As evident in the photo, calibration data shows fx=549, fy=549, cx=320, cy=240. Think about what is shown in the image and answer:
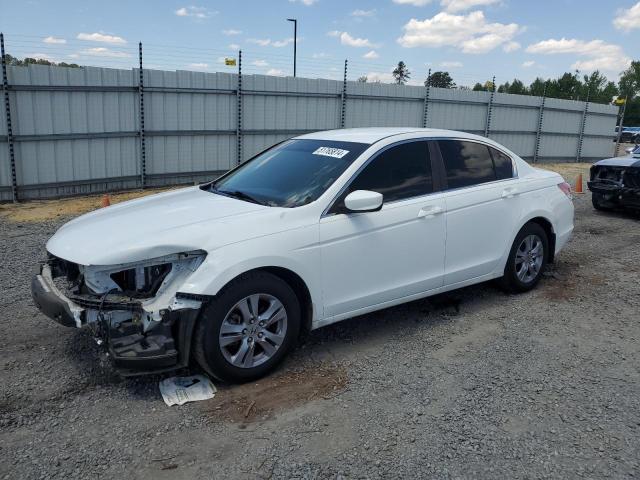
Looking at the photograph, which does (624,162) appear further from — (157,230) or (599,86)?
(599,86)

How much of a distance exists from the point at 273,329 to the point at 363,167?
Answer: 4.64ft

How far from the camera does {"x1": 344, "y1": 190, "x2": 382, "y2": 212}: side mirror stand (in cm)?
389

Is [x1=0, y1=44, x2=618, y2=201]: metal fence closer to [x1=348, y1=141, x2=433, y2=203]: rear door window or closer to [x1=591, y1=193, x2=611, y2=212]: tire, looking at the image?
[x1=591, y1=193, x2=611, y2=212]: tire

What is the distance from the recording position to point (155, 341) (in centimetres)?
331

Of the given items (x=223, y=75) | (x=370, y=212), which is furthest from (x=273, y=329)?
(x=223, y=75)

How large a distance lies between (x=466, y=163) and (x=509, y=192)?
561 millimetres

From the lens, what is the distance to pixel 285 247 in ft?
12.1

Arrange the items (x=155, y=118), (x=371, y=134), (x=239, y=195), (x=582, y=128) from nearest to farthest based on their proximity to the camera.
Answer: (x=239, y=195) < (x=371, y=134) < (x=155, y=118) < (x=582, y=128)

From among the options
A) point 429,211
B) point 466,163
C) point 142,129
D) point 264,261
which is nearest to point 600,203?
point 466,163

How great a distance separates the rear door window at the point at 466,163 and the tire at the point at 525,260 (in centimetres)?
69

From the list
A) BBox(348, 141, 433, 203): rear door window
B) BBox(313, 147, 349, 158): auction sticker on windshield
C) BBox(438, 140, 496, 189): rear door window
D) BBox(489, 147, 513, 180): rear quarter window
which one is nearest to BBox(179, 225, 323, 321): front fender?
BBox(348, 141, 433, 203): rear door window

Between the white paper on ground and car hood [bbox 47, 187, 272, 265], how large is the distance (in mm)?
894

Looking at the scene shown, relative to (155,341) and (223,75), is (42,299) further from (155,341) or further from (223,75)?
(223,75)

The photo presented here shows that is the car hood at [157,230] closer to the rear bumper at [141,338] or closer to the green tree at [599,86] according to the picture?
the rear bumper at [141,338]
